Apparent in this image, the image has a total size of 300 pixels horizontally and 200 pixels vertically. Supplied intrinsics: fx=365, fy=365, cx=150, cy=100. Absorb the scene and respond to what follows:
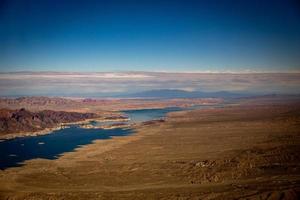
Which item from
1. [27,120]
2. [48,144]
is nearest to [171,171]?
[48,144]

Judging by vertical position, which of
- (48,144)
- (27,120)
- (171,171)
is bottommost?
(48,144)

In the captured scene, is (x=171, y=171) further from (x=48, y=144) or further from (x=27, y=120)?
(x=27, y=120)

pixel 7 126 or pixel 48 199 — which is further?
pixel 7 126

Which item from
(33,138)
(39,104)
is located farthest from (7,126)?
(39,104)

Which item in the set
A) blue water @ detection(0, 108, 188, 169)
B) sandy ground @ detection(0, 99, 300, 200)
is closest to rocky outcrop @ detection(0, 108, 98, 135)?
blue water @ detection(0, 108, 188, 169)

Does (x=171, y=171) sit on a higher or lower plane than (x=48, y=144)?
higher

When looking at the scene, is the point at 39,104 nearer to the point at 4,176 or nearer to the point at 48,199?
the point at 4,176

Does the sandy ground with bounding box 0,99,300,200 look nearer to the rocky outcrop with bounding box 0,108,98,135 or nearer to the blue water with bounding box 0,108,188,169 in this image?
the blue water with bounding box 0,108,188,169
